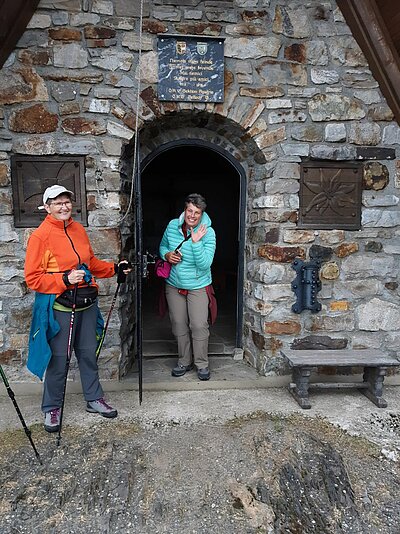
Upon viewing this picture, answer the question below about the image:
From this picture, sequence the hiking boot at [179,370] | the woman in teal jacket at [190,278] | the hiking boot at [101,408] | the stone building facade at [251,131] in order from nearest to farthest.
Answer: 1. the hiking boot at [101,408]
2. the stone building facade at [251,131]
3. the woman in teal jacket at [190,278]
4. the hiking boot at [179,370]

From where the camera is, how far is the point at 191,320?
3.74m

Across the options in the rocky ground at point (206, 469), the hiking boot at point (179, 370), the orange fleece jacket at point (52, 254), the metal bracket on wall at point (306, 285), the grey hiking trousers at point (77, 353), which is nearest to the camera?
the rocky ground at point (206, 469)

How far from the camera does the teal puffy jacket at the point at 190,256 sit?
11.6 ft

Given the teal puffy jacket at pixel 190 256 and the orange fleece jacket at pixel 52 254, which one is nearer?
the orange fleece jacket at pixel 52 254

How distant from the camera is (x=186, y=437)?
2928 millimetres

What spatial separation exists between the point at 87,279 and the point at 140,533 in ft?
5.27

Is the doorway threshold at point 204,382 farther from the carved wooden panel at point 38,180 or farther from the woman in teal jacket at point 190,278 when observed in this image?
the carved wooden panel at point 38,180

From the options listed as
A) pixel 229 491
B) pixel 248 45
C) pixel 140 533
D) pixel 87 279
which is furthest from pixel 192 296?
pixel 248 45

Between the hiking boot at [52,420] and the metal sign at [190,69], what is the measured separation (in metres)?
2.62

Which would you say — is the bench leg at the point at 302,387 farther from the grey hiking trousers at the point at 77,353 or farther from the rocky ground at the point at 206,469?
the grey hiking trousers at the point at 77,353

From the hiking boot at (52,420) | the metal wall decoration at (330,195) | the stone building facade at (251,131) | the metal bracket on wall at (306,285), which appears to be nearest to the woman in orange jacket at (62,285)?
the hiking boot at (52,420)

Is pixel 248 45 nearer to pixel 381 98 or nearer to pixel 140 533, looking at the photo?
pixel 381 98

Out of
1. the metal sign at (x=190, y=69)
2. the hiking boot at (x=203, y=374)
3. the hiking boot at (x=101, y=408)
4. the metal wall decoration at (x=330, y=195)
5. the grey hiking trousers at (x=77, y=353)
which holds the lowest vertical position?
the hiking boot at (x=101, y=408)

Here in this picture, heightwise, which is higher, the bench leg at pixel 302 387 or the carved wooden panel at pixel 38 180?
the carved wooden panel at pixel 38 180
